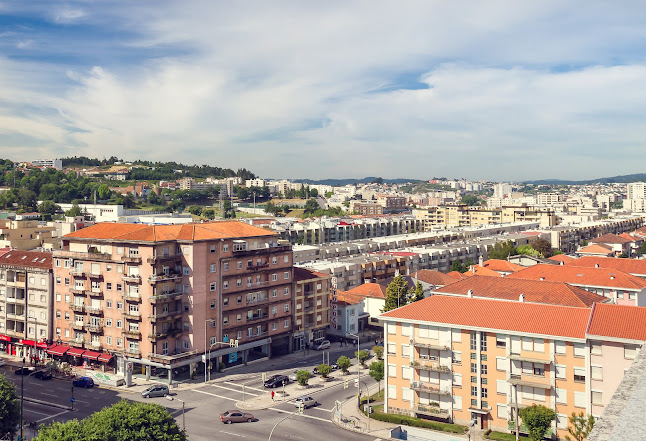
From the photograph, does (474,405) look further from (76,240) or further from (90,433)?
(76,240)

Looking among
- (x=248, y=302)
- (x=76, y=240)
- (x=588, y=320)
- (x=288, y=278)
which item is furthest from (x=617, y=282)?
(x=76, y=240)

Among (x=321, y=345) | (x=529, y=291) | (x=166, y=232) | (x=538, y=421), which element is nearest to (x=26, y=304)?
(x=166, y=232)

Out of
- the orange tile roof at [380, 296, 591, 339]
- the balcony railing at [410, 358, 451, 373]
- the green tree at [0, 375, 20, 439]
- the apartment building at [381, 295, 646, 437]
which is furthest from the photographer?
the balcony railing at [410, 358, 451, 373]

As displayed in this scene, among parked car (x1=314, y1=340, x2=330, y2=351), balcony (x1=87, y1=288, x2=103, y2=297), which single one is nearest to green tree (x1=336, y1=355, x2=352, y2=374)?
parked car (x1=314, y1=340, x2=330, y2=351)

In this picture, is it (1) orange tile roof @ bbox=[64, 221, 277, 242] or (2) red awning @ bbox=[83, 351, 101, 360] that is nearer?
(1) orange tile roof @ bbox=[64, 221, 277, 242]

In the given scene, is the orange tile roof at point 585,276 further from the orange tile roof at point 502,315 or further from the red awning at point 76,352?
the red awning at point 76,352

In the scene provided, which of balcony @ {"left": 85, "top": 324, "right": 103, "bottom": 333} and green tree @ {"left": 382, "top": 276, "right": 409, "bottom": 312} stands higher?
green tree @ {"left": 382, "top": 276, "right": 409, "bottom": 312}

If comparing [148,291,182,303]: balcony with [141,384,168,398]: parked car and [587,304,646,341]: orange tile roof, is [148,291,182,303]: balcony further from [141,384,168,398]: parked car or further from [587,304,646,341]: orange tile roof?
[587,304,646,341]: orange tile roof

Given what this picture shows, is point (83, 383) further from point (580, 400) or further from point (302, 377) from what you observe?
point (580, 400)
